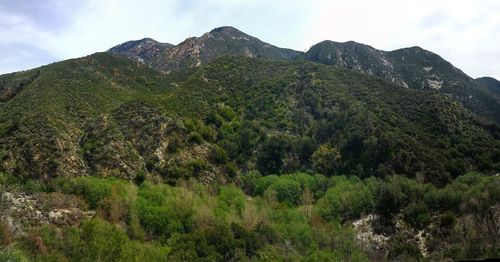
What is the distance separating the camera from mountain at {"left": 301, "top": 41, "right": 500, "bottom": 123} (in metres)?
136

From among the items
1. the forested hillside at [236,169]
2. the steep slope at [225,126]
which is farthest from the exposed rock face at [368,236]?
the steep slope at [225,126]

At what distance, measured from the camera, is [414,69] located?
165500mm

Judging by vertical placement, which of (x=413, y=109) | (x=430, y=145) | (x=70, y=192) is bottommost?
(x=70, y=192)

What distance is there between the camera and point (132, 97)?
88812 mm

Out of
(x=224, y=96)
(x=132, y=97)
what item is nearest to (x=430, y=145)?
(x=224, y=96)

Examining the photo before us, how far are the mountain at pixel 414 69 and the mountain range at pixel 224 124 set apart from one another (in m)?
44.5

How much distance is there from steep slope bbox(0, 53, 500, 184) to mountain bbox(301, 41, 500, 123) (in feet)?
149

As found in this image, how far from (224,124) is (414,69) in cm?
10100

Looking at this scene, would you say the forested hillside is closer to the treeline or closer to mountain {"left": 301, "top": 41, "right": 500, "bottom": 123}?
the treeline

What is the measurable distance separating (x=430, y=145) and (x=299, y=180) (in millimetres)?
24314

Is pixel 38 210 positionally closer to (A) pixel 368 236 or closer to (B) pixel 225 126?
(A) pixel 368 236

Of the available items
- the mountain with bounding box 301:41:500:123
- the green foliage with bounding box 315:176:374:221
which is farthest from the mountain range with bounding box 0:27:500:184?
the mountain with bounding box 301:41:500:123

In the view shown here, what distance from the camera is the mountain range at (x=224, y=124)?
66.0 m

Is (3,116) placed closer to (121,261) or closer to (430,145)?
(121,261)
